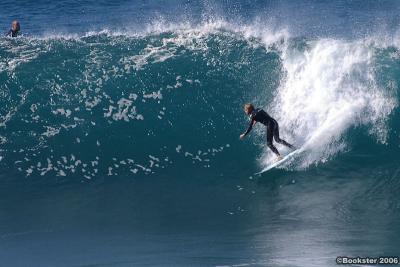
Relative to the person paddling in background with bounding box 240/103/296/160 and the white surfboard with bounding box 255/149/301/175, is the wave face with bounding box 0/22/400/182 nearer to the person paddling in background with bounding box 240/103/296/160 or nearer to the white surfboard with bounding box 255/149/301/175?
the white surfboard with bounding box 255/149/301/175

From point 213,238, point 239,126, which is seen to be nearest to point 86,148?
point 239,126

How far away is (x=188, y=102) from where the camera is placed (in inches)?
728

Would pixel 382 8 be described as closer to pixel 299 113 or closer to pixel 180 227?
pixel 299 113

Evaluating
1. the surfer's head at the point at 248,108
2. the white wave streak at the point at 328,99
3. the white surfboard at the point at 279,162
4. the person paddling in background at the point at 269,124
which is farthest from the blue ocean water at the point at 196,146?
the surfer's head at the point at 248,108

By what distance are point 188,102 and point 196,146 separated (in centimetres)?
194

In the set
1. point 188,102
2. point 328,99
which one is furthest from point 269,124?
point 188,102

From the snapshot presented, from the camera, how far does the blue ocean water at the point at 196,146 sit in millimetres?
12719

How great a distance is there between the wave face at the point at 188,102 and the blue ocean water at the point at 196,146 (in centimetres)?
5

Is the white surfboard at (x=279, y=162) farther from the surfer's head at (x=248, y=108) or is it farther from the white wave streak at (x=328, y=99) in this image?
the surfer's head at (x=248, y=108)

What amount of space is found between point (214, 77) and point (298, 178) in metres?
5.04

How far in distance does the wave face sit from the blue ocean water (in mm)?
46

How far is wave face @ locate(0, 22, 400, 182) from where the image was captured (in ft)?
54.1

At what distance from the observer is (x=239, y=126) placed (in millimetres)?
17484

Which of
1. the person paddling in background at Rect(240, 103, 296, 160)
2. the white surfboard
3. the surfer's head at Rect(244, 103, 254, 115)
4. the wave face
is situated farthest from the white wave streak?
the surfer's head at Rect(244, 103, 254, 115)
